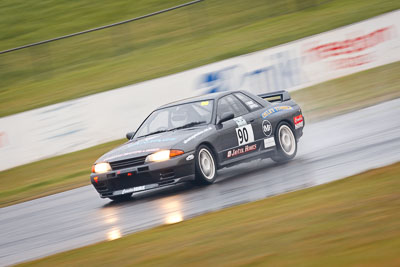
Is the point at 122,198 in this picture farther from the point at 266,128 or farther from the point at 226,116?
the point at 266,128

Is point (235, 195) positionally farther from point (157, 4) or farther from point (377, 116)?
point (157, 4)

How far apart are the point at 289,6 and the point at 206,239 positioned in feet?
55.8

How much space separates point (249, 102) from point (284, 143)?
88cm

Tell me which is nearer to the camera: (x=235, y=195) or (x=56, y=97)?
(x=235, y=195)

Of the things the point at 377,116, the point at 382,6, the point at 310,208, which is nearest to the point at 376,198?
the point at 310,208

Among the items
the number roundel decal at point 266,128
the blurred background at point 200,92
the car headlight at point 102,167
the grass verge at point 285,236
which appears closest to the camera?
the grass verge at point 285,236

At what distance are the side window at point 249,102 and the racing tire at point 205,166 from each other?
1.48 m

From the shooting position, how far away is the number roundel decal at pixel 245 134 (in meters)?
10.1

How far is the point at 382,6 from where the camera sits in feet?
67.8

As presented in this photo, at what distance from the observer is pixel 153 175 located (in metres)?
8.97

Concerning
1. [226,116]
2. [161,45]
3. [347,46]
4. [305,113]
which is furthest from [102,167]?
[161,45]

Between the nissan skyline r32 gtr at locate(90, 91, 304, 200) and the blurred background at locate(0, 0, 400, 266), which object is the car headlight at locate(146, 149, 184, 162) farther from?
the blurred background at locate(0, 0, 400, 266)

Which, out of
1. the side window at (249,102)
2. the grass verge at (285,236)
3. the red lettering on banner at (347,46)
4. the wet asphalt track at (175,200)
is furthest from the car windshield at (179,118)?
the red lettering on banner at (347,46)

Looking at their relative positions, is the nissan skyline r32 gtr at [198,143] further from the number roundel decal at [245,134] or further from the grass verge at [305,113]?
the grass verge at [305,113]
